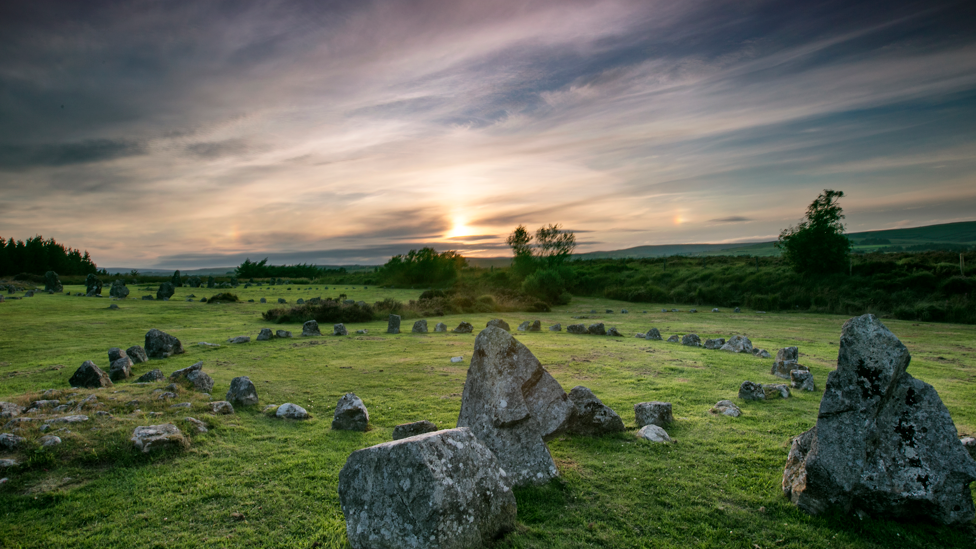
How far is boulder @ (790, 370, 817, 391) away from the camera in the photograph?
10695mm

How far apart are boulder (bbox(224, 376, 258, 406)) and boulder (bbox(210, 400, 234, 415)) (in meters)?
0.49

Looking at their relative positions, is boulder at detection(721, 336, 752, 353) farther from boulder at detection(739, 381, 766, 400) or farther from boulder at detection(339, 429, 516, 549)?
boulder at detection(339, 429, 516, 549)

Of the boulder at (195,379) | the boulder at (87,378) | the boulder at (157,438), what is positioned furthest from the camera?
the boulder at (195,379)

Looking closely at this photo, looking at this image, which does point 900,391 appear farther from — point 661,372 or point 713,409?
point 661,372

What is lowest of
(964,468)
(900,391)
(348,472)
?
(964,468)

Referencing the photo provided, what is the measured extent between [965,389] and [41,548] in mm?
17672

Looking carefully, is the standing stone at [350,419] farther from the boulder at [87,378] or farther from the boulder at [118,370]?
the boulder at [118,370]

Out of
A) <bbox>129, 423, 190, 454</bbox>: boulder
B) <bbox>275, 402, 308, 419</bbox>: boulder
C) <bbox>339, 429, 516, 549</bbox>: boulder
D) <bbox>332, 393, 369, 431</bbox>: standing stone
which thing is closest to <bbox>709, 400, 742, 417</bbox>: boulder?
<bbox>339, 429, 516, 549</bbox>: boulder

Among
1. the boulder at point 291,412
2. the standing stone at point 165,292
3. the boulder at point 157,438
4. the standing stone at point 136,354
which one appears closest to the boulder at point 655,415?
the boulder at point 291,412

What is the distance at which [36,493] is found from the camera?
5.42 metres

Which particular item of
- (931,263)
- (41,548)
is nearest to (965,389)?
(41,548)

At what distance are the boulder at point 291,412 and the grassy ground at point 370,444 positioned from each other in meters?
0.26

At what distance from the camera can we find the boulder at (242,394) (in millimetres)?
9328

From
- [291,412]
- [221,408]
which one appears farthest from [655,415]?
[221,408]
